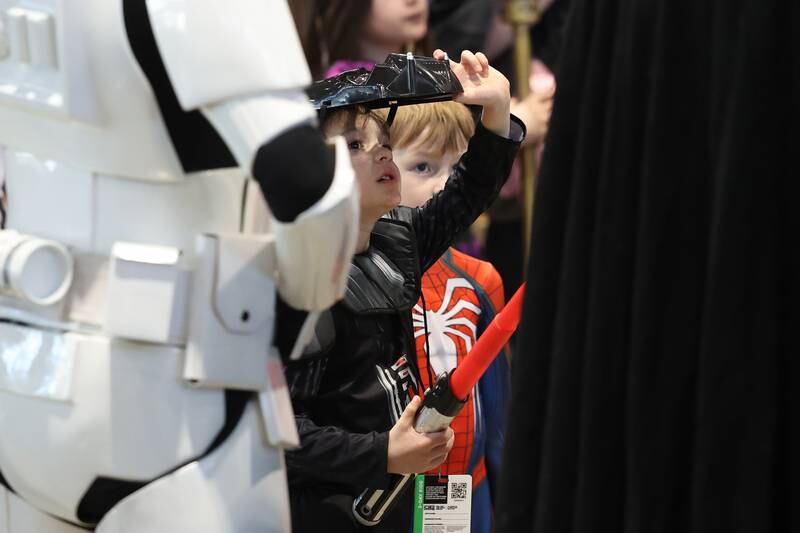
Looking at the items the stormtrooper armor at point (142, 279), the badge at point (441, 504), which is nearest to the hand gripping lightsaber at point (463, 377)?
the badge at point (441, 504)

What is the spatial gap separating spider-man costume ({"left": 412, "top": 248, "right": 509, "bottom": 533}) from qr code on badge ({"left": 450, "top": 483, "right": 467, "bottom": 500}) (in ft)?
0.30

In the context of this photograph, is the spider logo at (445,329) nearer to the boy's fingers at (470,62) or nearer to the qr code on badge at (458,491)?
the qr code on badge at (458,491)

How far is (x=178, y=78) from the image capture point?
1273mm

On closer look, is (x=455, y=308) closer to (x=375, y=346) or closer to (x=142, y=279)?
(x=375, y=346)

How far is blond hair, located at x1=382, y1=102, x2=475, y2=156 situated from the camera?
212 centimetres

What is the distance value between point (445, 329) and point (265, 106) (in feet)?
2.68

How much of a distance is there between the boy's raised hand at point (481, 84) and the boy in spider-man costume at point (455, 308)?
0.33 metres

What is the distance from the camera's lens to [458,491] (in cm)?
186

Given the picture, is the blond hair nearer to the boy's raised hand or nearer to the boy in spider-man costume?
the boy in spider-man costume

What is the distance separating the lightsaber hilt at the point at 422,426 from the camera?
1644 millimetres

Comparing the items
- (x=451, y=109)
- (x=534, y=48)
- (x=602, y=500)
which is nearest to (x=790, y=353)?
(x=602, y=500)

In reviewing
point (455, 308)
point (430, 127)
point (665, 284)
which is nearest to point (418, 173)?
point (430, 127)

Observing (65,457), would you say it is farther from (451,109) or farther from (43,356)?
(451,109)

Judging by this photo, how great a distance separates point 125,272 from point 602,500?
502 millimetres
